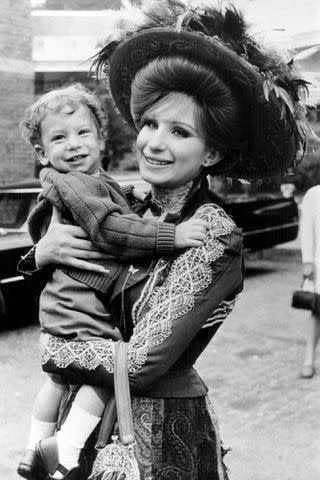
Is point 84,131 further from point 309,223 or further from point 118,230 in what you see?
point 309,223

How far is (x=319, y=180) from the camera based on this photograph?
15484mm

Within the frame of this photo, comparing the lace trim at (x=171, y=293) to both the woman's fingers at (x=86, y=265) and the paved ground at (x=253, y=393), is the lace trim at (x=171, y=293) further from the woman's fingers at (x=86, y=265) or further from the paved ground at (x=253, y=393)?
the paved ground at (x=253, y=393)

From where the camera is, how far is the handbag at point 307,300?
596 cm

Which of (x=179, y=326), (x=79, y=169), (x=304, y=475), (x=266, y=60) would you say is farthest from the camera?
(x=304, y=475)

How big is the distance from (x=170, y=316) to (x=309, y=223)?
4165mm

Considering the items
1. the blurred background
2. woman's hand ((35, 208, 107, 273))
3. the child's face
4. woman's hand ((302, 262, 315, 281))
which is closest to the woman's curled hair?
→ the child's face

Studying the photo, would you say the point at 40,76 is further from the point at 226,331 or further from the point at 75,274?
the point at 75,274

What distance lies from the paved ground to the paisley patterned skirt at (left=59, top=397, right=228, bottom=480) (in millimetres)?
2179

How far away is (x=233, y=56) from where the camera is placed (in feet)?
6.42

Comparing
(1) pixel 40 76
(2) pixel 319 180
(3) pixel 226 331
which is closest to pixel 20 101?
(1) pixel 40 76

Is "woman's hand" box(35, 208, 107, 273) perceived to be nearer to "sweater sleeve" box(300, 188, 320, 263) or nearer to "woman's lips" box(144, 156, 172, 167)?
"woman's lips" box(144, 156, 172, 167)

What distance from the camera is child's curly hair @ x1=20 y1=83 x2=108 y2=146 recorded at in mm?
2227

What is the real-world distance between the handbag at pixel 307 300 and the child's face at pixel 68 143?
407 centimetres

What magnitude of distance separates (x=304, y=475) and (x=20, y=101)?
8.23 meters
